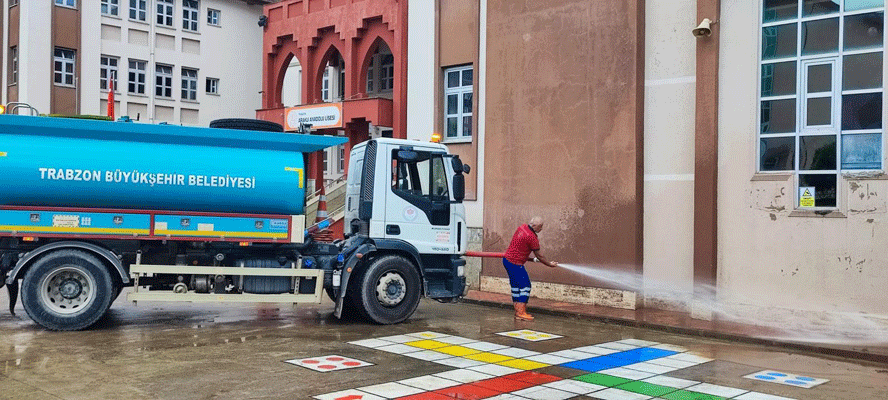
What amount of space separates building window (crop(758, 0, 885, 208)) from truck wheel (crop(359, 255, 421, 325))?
5.59 meters

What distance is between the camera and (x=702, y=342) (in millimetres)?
10852

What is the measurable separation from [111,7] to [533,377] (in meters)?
27.6

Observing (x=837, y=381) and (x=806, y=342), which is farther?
(x=806, y=342)

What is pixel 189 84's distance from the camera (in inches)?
1299

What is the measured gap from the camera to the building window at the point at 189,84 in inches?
1293

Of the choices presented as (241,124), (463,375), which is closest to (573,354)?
(463,375)

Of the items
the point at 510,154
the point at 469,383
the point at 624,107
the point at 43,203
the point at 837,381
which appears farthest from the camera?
the point at 510,154

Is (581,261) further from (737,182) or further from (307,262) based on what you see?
(307,262)

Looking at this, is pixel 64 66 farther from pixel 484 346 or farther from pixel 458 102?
pixel 484 346

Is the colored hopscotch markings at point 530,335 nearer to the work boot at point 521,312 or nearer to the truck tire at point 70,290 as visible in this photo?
the work boot at point 521,312

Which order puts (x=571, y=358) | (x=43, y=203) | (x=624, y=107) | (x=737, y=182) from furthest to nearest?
1. (x=624, y=107)
2. (x=737, y=182)
3. (x=43, y=203)
4. (x=571, y=358)

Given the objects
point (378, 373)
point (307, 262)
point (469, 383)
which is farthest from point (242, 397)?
point (307, 262)

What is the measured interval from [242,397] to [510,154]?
31.0 feet

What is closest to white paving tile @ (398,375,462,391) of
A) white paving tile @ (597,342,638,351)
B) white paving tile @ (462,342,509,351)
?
white paving tile @ (462,342,509,351)
